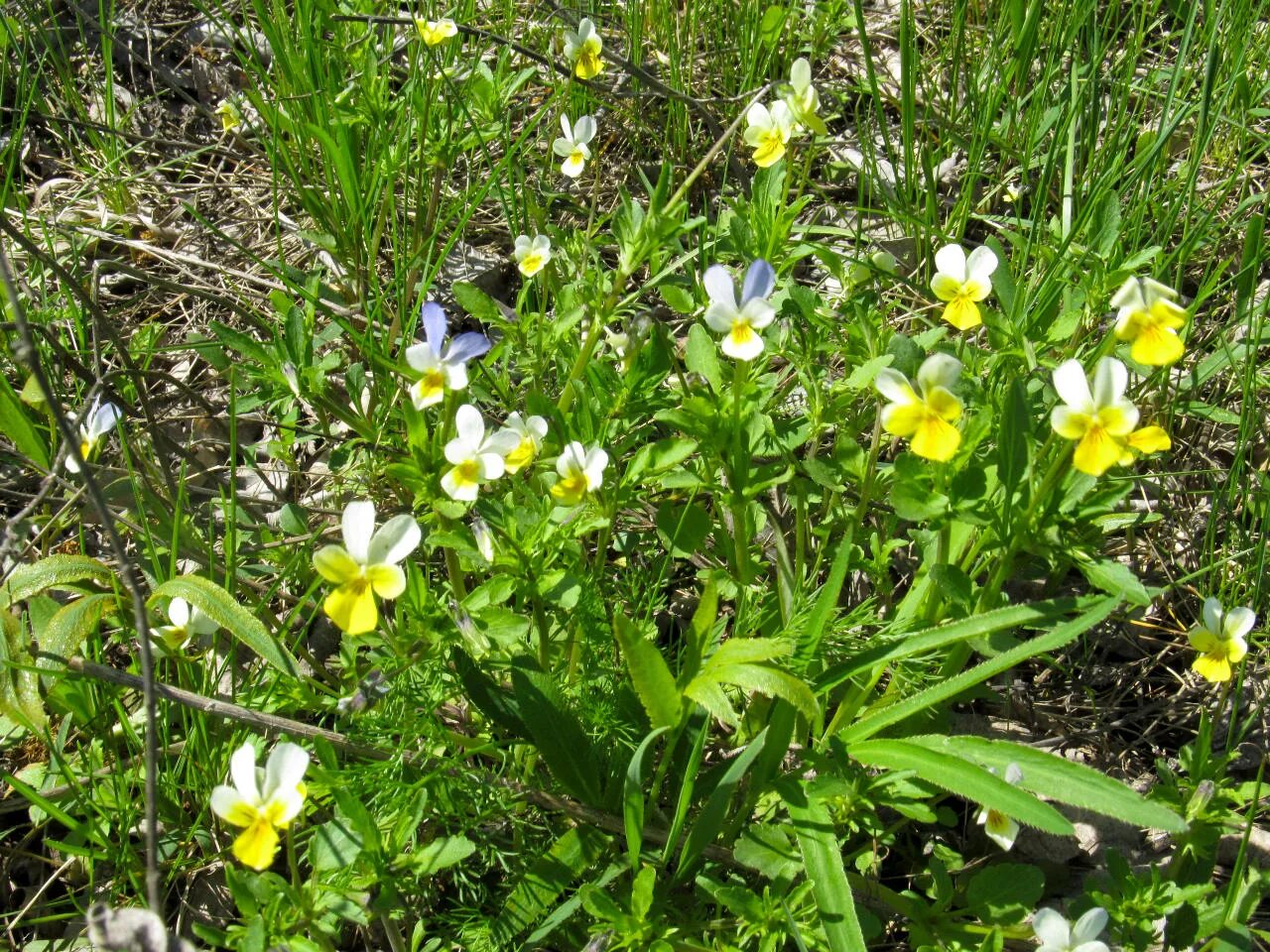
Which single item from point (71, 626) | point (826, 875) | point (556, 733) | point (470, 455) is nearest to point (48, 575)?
point (71, 626)

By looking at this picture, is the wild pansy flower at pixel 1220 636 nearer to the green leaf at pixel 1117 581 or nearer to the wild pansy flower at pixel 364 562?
the green leaf at pixel 1117 581

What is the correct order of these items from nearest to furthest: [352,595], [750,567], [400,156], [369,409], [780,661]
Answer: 1. [352,595]
2. [780,661]
3. [750,567]
4. [369,409]
5. [400,156]

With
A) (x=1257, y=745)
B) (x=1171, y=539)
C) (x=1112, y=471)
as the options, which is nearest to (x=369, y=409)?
(x=1112, y=471)

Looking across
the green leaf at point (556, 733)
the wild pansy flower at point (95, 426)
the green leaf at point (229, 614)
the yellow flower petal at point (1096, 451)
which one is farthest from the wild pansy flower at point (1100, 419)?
the wild pansy flower at point (95, 426)

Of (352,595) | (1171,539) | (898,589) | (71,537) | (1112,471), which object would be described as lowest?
(71,537)

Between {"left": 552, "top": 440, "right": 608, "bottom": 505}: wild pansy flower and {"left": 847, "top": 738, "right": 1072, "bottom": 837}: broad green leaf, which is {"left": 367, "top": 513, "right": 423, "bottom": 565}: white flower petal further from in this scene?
{"left": 847, "top": 738, "right": 1072, "bottom": 837}: broad green leaf

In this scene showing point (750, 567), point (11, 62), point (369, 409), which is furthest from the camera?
point (11, 62)

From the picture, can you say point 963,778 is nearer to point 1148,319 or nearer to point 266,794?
point 1148,319

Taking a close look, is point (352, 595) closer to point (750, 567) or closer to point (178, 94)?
point (750, 567)
